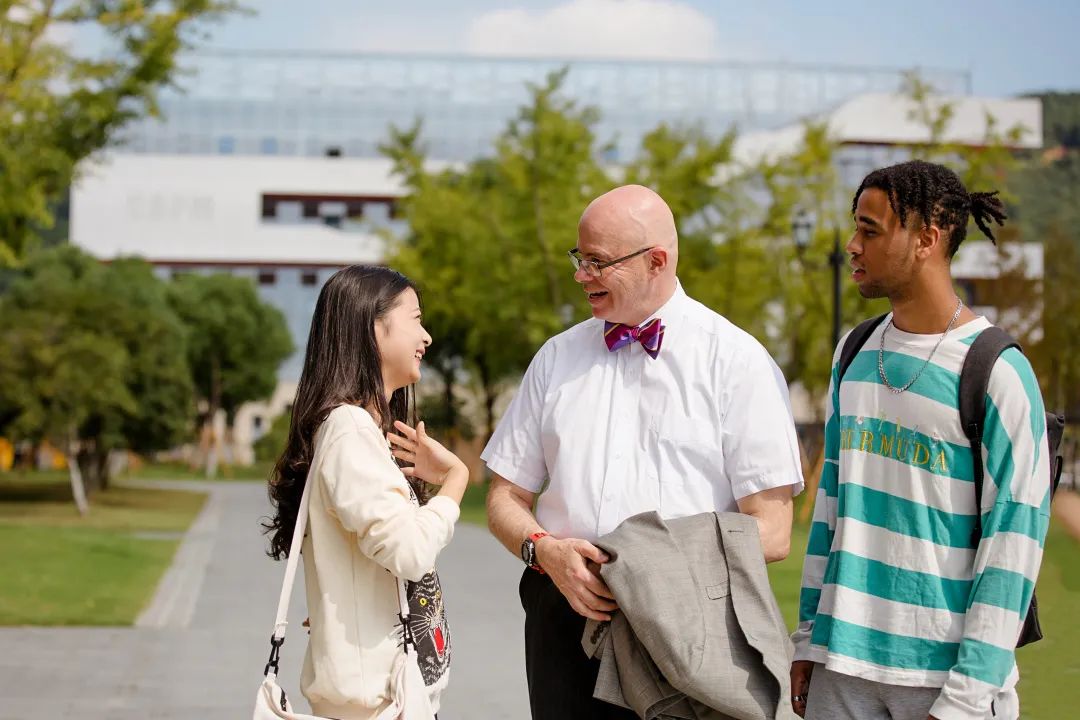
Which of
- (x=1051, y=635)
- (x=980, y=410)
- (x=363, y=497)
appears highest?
(x=980, y=410)

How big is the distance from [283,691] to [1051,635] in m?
9.59

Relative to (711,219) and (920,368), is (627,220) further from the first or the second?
(711,219)

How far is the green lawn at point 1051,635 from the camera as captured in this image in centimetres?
888

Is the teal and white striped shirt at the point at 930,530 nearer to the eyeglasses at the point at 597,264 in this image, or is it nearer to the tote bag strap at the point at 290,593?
the eyeglasses at the point at 597,264

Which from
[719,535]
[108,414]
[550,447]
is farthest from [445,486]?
[108,414]

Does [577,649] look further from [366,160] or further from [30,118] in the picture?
[366,160]

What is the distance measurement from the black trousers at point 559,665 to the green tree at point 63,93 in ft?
48.9

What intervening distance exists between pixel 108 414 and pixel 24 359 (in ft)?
15.1

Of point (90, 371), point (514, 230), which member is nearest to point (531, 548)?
point (90, 371)

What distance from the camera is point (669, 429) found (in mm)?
3740

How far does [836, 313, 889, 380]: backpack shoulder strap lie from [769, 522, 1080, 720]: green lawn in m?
0.66

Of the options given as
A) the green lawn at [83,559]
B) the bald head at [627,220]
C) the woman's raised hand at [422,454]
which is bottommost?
the green lawn at [83,559]

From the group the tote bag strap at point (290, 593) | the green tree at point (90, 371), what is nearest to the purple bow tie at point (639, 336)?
the tote bag strap at point (290, 593)

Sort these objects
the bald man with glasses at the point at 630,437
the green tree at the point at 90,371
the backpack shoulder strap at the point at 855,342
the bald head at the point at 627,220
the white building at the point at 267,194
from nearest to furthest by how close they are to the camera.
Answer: the backpack shoulder strap at the point at 855,342 < the bald man with glasses at the point at 630,437 < the bald head at the point at 627,220 < the green tree at the point at 90,371 < the white building at the point at 267,194
